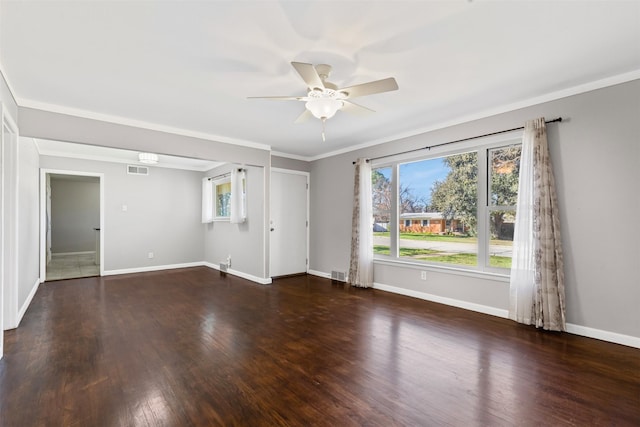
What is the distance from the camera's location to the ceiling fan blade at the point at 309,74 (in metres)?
1.95

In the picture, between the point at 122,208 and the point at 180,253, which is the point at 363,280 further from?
the point at 122,208

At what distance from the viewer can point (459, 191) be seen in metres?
4.01

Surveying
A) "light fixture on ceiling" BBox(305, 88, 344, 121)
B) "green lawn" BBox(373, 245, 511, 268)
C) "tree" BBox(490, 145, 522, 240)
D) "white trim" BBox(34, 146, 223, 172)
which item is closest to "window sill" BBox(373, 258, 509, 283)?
"green lawn" BBox(373, 245, 511, 268)

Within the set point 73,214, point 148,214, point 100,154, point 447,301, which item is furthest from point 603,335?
point 73,214

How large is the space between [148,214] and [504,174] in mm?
6795

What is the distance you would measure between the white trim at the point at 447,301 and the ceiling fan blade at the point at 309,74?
3232 millimetres

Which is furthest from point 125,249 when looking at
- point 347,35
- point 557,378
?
point 557,378

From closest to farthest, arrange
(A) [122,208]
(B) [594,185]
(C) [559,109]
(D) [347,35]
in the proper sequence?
(D) [347,35] → (B) [594,185] → (C) [559,109] → (A) [122,208]

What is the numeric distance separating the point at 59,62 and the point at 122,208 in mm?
4417

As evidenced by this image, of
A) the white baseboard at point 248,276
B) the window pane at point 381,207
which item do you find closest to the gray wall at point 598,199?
the window pane at point 381,207

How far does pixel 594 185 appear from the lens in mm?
2891

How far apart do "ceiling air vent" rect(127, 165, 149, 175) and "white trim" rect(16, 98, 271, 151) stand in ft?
9.46

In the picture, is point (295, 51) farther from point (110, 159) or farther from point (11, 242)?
point (110, 159)

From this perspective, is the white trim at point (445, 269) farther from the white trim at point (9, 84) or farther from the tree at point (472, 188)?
the white trim at point (9, 84)
